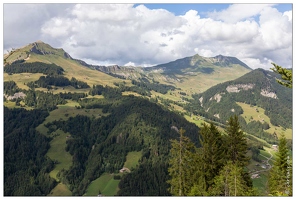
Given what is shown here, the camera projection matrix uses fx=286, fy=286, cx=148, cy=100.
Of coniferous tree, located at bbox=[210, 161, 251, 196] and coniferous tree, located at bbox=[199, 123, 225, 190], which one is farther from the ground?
coniferous tree, located at bbox=[199, 123, 225, 190]

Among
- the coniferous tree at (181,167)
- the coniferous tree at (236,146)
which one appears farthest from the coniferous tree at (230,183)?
the coniferous tree at (236,146)

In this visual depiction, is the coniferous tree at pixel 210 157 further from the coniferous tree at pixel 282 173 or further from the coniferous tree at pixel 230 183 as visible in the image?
the coniferous tree at pixel 282 173

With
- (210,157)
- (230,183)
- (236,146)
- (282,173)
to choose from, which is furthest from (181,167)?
(282,173)

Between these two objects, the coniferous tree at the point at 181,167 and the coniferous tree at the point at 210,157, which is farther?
the coniferous tree at the point at 210,157

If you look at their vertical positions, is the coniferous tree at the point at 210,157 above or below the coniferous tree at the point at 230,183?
above

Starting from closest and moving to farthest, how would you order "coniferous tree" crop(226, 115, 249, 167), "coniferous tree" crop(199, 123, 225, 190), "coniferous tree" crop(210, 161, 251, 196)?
"coniferous tree" crop(210, 161, 251, 196), "coniferous tree" crop(199, 123, 225, 190), "coniferous tree" crop(226, 115, 249, 167)

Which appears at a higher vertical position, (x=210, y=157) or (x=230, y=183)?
(x=210, y=157)

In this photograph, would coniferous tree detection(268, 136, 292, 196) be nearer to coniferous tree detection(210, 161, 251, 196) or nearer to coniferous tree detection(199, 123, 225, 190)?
coniferous tree detection(210, 161, 251, 196)

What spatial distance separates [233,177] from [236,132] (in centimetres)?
1166

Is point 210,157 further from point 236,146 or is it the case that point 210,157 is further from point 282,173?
point 282,173

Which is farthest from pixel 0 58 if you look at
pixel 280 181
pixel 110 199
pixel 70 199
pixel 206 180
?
pixel 280 181

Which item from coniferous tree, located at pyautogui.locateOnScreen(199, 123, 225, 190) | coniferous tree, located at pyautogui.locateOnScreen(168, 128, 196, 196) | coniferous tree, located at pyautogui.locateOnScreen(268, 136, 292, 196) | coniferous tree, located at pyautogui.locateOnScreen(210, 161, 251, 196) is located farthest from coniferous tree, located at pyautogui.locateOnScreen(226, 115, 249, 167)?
coniferous tree, located at pyautogui.locateOnScreen(268, 136, 292, 196)

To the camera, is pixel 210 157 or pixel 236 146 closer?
pixel 210 157

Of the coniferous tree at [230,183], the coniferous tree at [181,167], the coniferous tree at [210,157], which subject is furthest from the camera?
the coniferous tree at [210,157]
